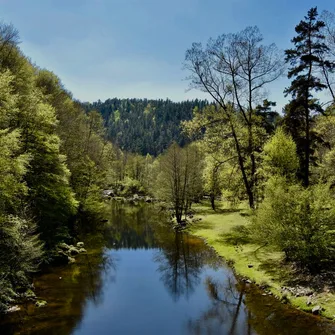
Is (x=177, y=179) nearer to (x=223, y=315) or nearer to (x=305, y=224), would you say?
(x=305, y=224)

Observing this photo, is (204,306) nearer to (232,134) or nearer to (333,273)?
(333,273)

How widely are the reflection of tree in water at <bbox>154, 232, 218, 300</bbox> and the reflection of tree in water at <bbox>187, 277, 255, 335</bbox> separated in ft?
6.81

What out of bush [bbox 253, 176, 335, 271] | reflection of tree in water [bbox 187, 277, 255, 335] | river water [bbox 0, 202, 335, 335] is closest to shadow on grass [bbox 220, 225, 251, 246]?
river water [bbox 0, 202, 335, 335]

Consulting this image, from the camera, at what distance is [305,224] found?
19.1 meters

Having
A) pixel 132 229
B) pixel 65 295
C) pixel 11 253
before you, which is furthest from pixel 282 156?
pixel 11 253

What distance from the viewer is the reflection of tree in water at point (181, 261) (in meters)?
22.1

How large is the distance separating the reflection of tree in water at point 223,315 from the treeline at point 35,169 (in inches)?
385

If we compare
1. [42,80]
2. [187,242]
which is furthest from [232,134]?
[42,80]

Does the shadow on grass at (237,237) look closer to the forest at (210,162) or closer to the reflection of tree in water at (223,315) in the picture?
the forest at (210,162)

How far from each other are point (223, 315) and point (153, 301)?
452 centimetres

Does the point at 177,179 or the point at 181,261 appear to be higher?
the point at 177,179

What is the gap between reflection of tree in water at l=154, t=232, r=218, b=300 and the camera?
22.1 meters

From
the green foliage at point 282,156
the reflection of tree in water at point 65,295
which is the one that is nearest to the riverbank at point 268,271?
the green foliage at point 282,156

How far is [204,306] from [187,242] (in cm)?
1572
